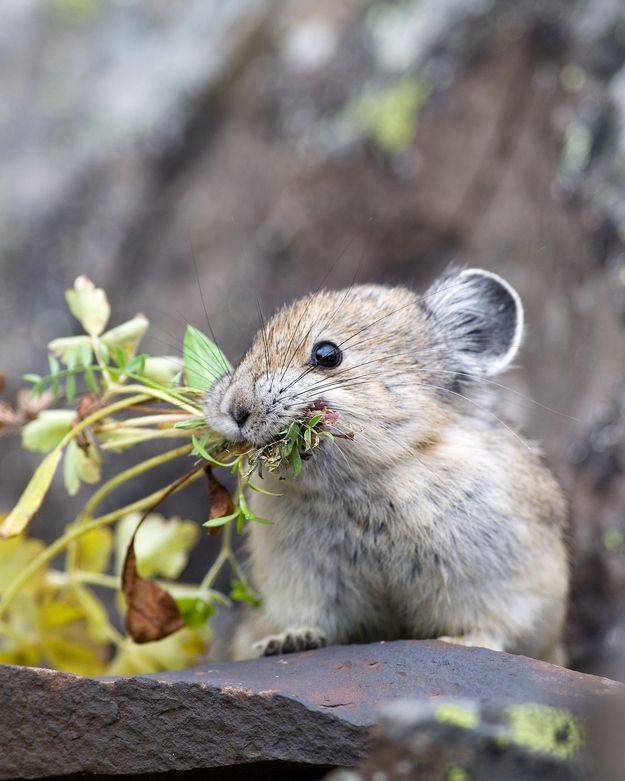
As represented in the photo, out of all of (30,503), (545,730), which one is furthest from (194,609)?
(545,730)

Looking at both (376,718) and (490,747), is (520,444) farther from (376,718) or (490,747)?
(490,747)

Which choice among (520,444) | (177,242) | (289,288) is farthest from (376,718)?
(177,242)

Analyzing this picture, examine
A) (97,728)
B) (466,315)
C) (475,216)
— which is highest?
(475,216)

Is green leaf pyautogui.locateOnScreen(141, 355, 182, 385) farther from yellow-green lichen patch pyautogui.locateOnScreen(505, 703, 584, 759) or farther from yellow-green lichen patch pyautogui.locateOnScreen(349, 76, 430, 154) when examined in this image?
yellow-green lichen patch pyautogui.locateOnScreen(349, 76, 430, 154)

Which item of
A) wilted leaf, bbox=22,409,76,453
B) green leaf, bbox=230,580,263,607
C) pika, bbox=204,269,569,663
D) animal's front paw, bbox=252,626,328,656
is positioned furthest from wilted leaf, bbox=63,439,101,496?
animal's front paw, bbox=252,626,328,656

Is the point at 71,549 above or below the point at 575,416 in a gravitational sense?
below

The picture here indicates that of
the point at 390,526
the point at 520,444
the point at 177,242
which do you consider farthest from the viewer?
the point at 177,242

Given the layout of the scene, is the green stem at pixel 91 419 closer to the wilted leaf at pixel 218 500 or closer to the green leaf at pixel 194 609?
the wilted leaf at pixel 218 500

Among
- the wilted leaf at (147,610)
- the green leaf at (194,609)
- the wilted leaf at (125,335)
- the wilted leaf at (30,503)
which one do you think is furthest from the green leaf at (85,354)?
the green leaf at (194,609)
